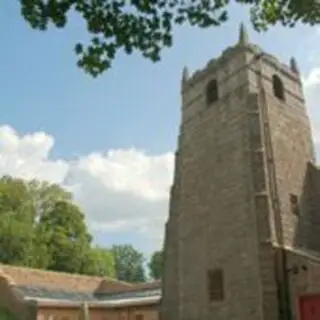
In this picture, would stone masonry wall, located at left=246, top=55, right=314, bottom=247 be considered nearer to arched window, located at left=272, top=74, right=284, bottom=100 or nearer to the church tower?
the church tower

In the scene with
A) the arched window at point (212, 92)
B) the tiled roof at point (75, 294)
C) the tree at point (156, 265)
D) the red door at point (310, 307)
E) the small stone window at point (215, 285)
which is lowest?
the red door at point (310, 307)

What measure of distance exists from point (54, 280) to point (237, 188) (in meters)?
18.5

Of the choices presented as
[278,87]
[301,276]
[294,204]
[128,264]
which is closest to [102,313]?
[294,204]

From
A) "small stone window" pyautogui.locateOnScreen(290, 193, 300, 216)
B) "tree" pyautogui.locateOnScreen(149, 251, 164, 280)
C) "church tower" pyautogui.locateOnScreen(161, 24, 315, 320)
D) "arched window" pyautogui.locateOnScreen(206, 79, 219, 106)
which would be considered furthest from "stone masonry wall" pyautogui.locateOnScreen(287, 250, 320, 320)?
"tree" pyautogui.locateOnScreen(149, 251, 164, 280)

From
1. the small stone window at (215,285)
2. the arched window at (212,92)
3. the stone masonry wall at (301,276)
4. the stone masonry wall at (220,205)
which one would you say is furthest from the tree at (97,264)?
the stone masonry wall at (301,276)

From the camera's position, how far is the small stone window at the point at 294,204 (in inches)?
741

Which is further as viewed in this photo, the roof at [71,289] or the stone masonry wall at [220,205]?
the roof at [71,289]

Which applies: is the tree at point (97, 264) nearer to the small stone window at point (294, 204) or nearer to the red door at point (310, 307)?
the small stone window at point (294, 204)

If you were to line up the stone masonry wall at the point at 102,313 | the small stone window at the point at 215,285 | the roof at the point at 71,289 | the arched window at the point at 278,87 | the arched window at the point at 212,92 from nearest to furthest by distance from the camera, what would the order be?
the small stone window at the point at 215,285 < the arched window at the point at 278,87 < the arched window at the point at 212,92 < the stone masonry wall at the point at 102,313 < the roof at the point at 71,289

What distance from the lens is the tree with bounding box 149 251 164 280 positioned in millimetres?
59750

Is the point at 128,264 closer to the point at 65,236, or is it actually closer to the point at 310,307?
the point at 65,236

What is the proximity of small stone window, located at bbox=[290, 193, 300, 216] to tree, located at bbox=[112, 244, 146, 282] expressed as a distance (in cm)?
4797

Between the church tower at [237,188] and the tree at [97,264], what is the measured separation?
23205mm

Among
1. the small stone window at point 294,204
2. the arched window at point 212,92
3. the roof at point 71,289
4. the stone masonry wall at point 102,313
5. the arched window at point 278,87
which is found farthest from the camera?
the roof at point 71,289
